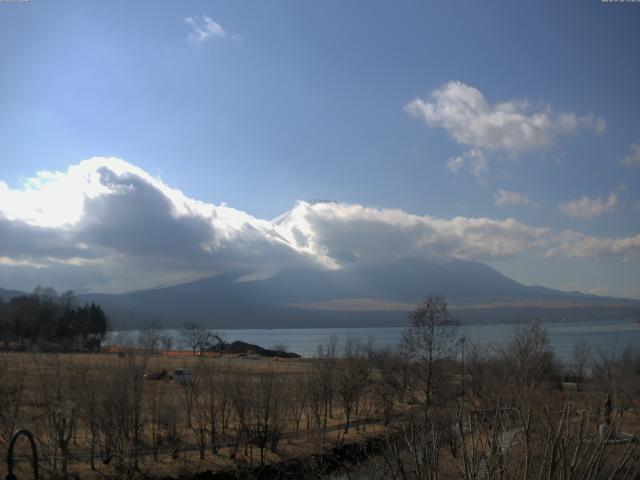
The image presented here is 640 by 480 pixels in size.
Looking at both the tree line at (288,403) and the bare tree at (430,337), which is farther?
the bare tree at (430,337)

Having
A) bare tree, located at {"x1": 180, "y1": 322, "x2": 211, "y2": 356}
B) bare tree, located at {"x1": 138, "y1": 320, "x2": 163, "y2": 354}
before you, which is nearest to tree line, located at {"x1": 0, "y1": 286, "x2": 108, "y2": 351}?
bare tree, located at {"x1": 180, "y1": 322, "x2": 211, "y2": 356}

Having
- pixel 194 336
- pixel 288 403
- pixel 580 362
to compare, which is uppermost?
pixel 288 403

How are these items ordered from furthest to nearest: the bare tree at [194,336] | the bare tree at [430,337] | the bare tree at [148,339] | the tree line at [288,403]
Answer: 1. the bare tree at [194,336]
2. the bare tree at [430,337]
3. the bare tree at [148,339]
4. the tree line at [288,403]

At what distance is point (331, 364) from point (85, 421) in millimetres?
21326

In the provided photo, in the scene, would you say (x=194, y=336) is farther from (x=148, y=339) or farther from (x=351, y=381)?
(x=148, y=339)

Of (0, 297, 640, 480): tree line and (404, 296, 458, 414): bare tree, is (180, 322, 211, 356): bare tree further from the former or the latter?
(404, 296, 458, 414): bare tree

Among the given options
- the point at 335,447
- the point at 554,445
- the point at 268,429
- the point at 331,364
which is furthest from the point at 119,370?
the point at 554,445

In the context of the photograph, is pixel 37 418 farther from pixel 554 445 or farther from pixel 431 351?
pixel 431 351

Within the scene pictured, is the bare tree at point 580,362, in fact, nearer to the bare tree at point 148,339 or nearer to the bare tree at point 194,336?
the bare tree at point 148,339

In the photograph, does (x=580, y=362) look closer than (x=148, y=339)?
No

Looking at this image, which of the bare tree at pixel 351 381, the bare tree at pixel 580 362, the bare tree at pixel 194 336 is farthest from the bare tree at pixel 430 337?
the bare tree at pixel 194 336

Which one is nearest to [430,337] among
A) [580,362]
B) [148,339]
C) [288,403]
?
[288,403]

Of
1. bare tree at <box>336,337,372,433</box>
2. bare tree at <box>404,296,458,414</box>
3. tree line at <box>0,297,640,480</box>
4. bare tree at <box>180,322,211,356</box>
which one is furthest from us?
bare tree at <box>180,322,211,356</box>

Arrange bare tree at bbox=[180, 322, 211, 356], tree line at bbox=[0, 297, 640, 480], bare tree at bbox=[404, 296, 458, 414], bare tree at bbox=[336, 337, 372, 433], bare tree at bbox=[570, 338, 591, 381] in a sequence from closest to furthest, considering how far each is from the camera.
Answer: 1. tree line at bbox=[0, 297, 640, 480]
2. bare tree at bbox=[336, 337, 372, 433]
3. bare tree at bbox=[404, 296, 458, 414]
4. bare tree at bbox=[570, 338, 591, 381]
5. bare tree at bbox=[180, 322, 211, 356]
